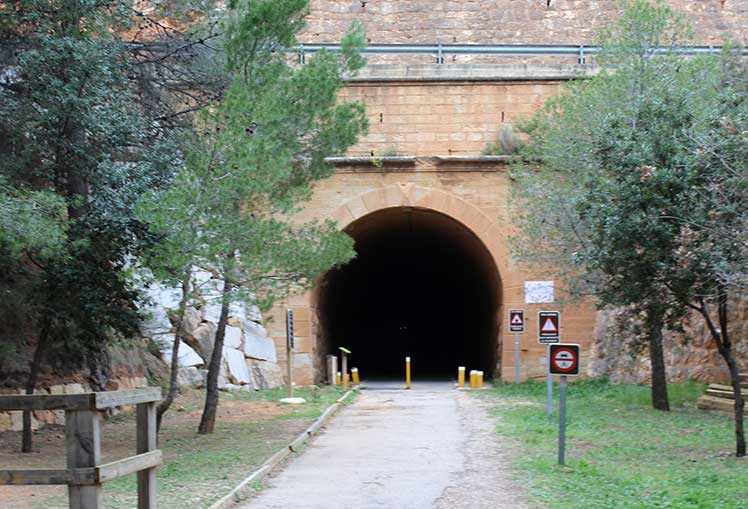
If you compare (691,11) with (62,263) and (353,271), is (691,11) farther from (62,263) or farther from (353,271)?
(62,263)

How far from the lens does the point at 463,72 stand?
2573 cm

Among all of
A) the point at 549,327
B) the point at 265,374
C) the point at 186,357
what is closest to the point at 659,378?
the point at 549,327

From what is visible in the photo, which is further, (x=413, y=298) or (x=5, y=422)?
(x=413, y=298)

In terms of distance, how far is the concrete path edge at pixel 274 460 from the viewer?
9.46 m

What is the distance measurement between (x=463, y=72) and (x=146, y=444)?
20.0m

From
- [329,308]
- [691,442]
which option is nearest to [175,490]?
[691,442]

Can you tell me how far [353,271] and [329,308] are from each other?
4165 millimetres

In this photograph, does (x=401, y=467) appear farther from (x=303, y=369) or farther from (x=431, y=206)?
(x=431, y=206)

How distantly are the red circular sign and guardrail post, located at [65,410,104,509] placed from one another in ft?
22.8

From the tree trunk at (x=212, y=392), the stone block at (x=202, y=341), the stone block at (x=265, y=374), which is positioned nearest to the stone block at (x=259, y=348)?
the stone block at (x=265, y=374)

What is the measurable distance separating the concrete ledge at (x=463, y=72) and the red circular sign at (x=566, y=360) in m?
15.0

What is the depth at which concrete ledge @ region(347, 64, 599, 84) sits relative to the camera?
25.6m

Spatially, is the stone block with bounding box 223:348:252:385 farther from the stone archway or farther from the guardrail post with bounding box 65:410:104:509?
the guardrail post with bounding box 65:410:104:509

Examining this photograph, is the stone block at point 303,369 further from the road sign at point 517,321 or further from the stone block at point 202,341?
the road sign at point 517,321
